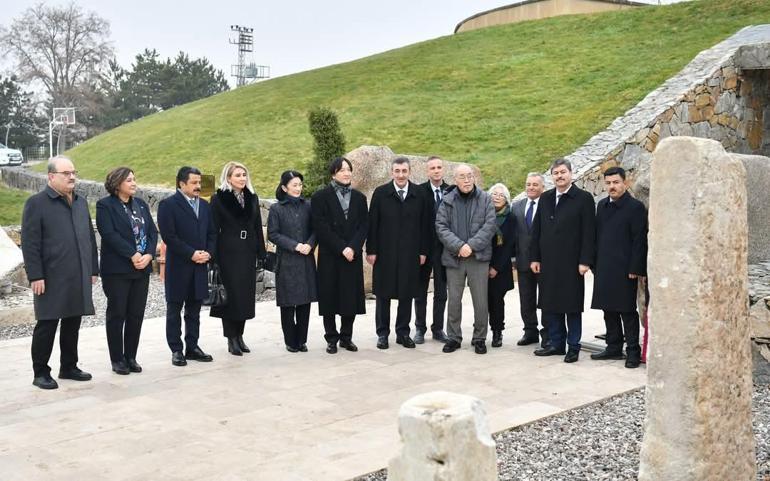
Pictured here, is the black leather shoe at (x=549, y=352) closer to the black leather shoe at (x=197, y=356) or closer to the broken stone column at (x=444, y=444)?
the black leather shoe at (x=197, y=356)

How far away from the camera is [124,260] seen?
699cm

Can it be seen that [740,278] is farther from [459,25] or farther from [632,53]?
[459,25]

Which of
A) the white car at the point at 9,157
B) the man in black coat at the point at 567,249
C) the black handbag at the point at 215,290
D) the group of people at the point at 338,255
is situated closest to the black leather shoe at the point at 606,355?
the group of people at the point at 338,255

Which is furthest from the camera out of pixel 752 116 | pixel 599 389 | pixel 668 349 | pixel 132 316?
→ pixel 752 116

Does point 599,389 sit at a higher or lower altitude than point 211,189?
lower

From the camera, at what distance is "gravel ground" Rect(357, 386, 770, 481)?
4730 mm

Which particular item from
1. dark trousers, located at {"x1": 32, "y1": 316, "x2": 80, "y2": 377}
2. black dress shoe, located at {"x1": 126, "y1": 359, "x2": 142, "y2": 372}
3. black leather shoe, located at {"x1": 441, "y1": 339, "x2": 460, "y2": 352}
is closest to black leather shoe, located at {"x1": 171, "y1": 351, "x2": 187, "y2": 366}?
black dress shoe, located at {"x1": 126, "y1": 359, "x2": 142, "y2": 372}

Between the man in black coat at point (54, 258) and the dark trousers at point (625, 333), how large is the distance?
15.1 ft

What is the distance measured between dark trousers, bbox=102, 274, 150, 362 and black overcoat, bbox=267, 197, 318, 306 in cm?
132

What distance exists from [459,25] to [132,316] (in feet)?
97.7

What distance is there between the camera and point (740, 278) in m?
3.97

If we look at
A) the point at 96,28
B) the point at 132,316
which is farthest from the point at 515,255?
the point at 96,28

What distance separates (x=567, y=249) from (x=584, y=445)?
2.73 m

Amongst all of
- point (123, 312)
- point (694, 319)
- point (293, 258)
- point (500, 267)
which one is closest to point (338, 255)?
point (293, 258)
